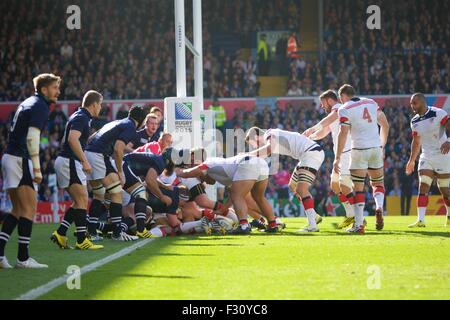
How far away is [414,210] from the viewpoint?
27.5m

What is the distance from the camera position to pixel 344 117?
47.5 ft

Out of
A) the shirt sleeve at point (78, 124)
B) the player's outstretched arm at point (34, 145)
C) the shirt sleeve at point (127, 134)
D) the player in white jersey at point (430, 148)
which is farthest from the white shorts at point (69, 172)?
the player in white jersey at point (430, 148)

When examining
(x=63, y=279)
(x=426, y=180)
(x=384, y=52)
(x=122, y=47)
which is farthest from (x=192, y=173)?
(x=122, y=47)

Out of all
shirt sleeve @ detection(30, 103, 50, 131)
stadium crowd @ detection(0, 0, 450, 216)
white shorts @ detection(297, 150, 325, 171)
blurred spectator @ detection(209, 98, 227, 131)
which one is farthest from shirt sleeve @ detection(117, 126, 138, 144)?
blurred spectator @ detection(209, 98, 227, 131)

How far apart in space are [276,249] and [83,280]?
352cm

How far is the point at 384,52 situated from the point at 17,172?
2500cm

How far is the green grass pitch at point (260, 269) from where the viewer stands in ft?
25.3

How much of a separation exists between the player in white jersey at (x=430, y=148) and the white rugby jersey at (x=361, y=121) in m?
1.69

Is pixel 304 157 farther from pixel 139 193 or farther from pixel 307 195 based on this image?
pixel 139 193

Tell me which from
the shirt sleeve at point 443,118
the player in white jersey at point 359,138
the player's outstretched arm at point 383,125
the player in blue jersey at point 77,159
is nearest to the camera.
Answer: the player in blue jersey at point 77,159

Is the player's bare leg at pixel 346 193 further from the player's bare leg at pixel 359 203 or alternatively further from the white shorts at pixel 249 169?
the white shorts at pixel 249 169

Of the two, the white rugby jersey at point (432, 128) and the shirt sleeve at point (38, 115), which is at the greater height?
the shirt sleeve at point (38, 115)

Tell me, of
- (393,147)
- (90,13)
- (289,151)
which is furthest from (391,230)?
(90,13)

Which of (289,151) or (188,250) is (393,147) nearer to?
(289,151)
